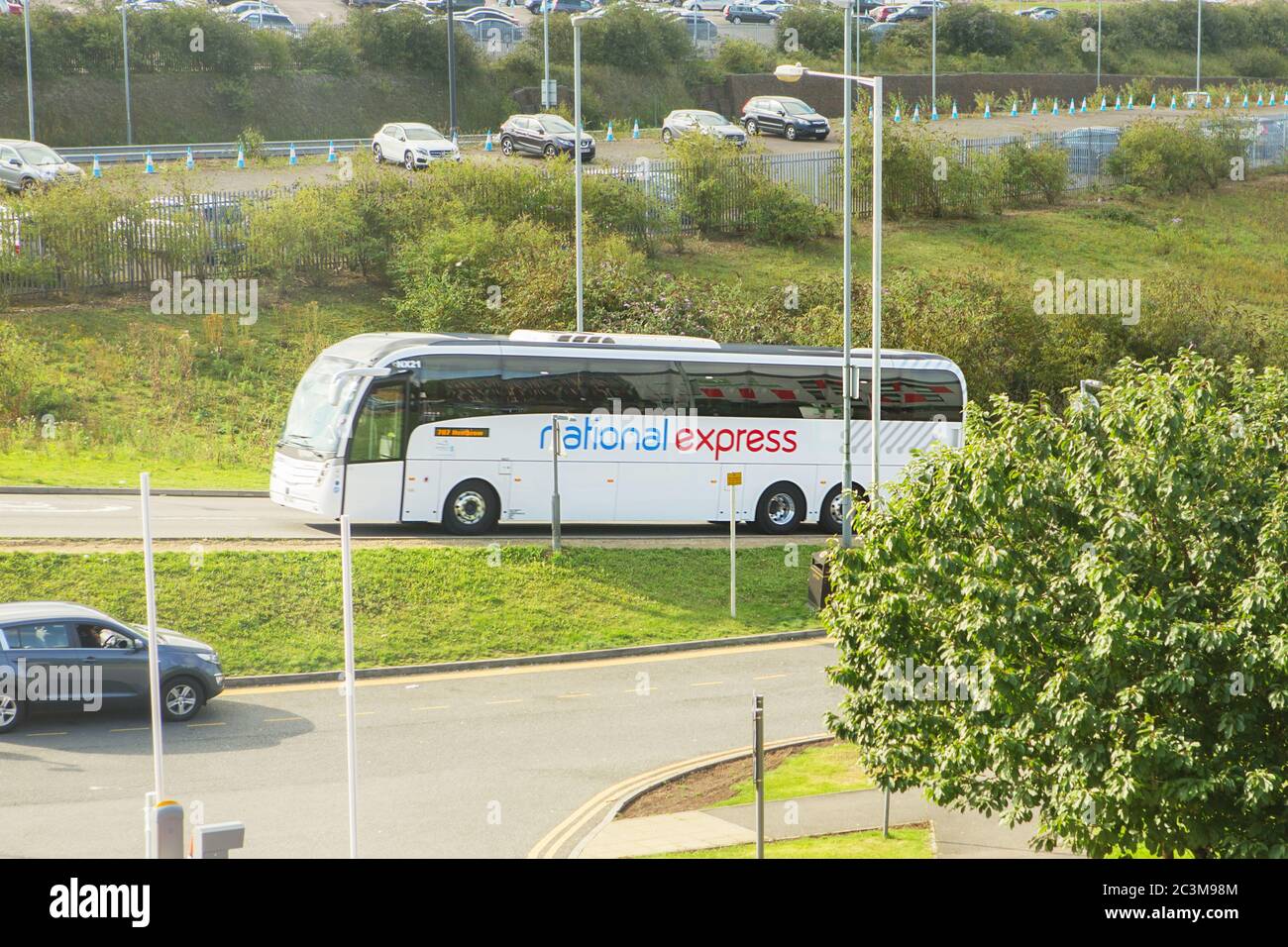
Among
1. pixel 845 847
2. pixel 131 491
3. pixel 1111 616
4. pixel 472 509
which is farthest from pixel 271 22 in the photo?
pixel 1111 616

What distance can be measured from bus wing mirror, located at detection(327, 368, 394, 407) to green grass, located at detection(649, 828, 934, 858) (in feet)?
40.4

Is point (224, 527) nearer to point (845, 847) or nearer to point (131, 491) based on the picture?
point (131, 491)

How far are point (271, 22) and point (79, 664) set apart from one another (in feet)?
205

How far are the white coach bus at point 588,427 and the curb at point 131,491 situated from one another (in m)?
2.63

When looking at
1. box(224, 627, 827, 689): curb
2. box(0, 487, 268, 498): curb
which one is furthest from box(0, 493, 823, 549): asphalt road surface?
box(224, 627, 827, 689): curb

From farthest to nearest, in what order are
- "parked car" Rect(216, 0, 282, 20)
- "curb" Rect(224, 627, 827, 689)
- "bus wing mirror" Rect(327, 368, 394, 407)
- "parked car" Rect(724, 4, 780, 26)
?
1. "parked car" Rect(724, 4, 780, 26)
2. "parked car" Rect(216, 0, 282, 20)
3. "bus wing mirror" Rect(327, 368, 394, 407)
4. "curb" Rect(224, 627, 827, 689)

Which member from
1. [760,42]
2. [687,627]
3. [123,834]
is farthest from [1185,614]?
[760,42]

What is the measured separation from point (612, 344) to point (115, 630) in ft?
38.3

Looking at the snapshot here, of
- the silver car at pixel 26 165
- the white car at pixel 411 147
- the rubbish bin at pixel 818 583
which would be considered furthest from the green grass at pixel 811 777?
the white car at pixel 411 147

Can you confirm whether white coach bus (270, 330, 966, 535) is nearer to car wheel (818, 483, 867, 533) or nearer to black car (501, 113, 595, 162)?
car wheel (818, 483, 867, 533)

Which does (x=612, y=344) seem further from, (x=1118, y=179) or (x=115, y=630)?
(x=1118, y=179)

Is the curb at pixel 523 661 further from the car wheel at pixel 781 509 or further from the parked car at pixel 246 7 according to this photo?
the parked car at pixel 246 7

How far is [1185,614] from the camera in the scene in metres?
11.6

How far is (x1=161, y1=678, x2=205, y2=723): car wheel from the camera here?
712 inches
